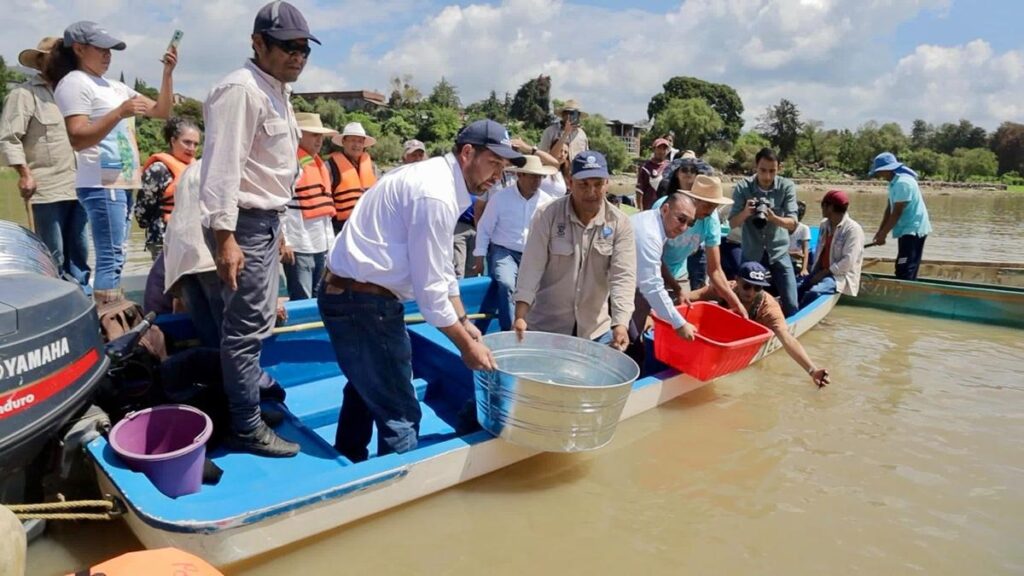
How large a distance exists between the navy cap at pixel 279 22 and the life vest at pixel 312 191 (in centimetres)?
233

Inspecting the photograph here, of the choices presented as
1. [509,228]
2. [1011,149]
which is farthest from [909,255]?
[1011,149]

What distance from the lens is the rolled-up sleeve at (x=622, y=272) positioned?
3.90 m

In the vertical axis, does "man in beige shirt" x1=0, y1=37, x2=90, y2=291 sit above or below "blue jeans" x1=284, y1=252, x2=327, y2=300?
above

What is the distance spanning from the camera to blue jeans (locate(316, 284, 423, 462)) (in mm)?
2820

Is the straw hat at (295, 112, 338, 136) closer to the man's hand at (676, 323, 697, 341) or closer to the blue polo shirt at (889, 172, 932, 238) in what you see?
the man's hand at (676, 323, 697, 341)

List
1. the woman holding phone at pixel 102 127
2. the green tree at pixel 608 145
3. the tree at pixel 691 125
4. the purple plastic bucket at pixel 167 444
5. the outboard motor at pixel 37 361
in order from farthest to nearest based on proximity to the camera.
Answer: the tree at pixel 691 125 < the green tree at pixel 608 145 < the woman holding phone at pixel 102 127 < the purple plastic bucket at pixel 167 444 < the outboard motor at pixel 37 361

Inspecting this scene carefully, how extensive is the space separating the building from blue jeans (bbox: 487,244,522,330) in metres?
63.0

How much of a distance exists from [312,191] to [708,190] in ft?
9.48

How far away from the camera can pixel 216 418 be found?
3189 mm

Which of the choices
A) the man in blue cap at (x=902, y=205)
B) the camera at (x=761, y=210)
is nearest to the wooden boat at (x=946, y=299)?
the man in blue cap at (x=902, y=205)

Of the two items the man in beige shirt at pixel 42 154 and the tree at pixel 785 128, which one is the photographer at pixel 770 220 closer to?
the man in beige shirt at pixel 42 154

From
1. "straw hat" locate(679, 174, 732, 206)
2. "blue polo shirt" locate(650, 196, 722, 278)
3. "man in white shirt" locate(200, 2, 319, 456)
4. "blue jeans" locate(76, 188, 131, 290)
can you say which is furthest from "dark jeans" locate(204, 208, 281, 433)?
"blue polo shirt" locate(650, 196, 722, 278)

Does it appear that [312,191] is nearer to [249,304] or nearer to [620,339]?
[249,304]

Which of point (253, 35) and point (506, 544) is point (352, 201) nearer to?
point (253, 35)
